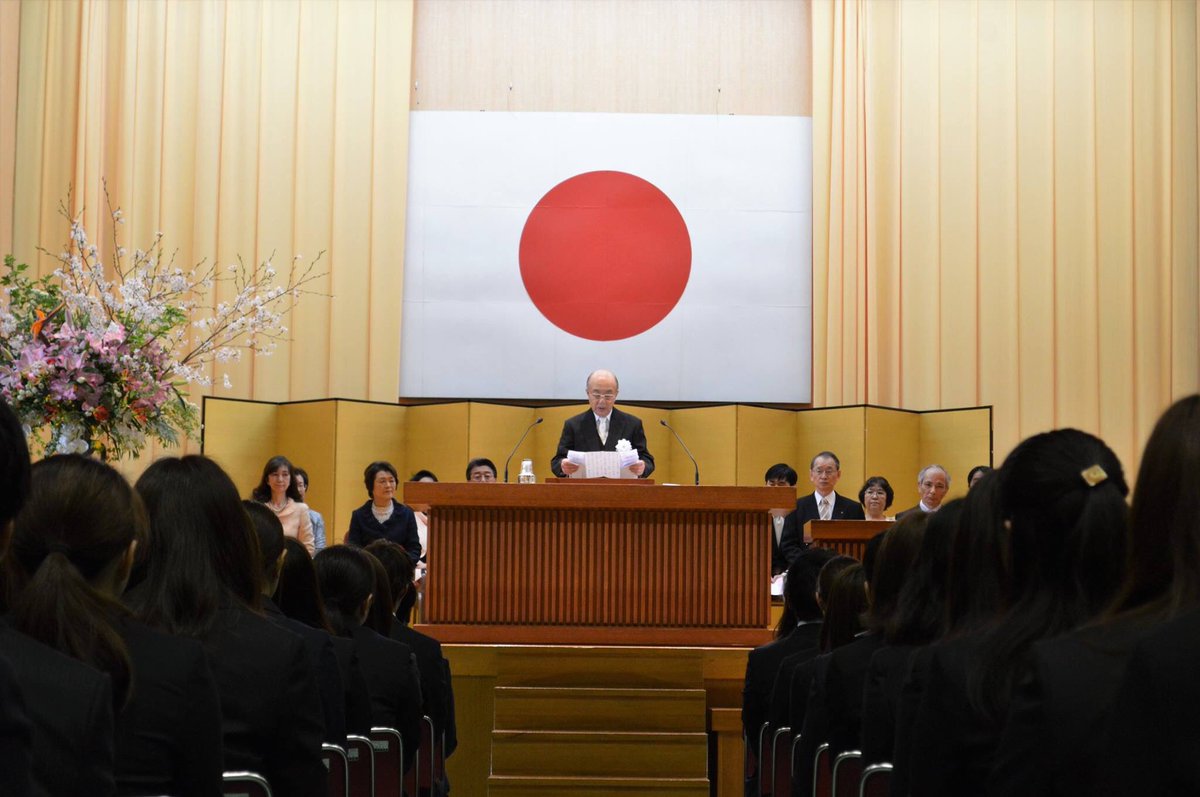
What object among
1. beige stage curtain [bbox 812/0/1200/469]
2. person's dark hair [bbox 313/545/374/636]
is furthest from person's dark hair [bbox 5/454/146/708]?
beige stage curtain [bbox 812/0/1200/469]

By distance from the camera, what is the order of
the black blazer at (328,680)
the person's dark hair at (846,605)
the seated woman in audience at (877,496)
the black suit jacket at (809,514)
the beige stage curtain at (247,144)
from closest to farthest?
the black blazer at (328,680) < the person's dark hair at (846,605) < the black suit jacket at (809,514) < the seated woman in audience at (877,496) < the beige stage curtain at (247,144)

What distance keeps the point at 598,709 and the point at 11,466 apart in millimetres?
4259

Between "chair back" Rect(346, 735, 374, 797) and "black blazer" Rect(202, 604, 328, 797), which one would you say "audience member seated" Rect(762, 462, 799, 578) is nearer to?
"chair back" Rect(346, 735, 374, 797)

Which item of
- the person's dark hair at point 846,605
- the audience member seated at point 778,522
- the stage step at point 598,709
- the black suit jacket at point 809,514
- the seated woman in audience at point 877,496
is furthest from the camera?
the seated woman in audience at point 877,496

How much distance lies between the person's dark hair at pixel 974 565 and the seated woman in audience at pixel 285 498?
574cm

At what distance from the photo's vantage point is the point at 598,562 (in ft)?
18.1

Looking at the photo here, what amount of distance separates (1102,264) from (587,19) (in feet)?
13.4

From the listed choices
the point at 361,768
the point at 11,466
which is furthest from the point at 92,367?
the point at 11,466

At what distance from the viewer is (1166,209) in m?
10.1

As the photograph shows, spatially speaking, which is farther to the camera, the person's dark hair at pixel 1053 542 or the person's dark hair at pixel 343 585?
the person's dark hair at pixel 343 585

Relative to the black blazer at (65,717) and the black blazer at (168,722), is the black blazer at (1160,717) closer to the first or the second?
the black blazer at (65,717)

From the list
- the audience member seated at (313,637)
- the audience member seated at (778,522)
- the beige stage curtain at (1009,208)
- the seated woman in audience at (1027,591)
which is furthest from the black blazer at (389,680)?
the beige stage curtain at (1009,208)

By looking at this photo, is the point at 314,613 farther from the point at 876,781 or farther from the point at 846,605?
the point at 876,781

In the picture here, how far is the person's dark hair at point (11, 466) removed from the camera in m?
1.27
